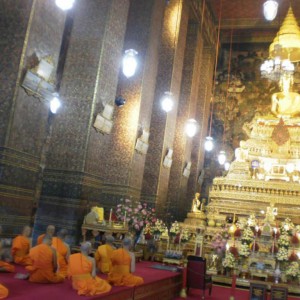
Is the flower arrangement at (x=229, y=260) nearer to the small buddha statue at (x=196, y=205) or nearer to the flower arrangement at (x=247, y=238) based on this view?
the flower arrangement at (x=247, y=238)

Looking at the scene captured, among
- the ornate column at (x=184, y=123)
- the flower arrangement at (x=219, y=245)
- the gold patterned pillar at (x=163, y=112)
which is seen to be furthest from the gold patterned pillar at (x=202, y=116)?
the flower arrangement at (x=219, y=245)

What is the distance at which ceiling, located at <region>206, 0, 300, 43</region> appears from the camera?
16969 millimetres

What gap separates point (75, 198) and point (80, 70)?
265 centimetres

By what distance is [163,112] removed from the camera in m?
12.6

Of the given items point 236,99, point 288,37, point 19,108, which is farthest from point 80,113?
point 236,99

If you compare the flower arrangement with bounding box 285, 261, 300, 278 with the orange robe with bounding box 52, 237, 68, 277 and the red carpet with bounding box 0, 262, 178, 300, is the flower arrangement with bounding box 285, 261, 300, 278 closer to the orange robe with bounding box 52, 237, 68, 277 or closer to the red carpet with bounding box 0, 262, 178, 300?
the red carpet with bounding box 0, 262, 178, 300

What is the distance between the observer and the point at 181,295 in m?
7.43

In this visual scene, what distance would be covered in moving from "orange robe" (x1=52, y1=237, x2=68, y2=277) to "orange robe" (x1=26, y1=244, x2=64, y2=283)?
2.34ft

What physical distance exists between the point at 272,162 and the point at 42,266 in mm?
12594

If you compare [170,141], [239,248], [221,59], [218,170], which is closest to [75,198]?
[239,248]

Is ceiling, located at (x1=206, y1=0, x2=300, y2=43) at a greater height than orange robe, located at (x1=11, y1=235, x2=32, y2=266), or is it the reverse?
ceiling, located at (x1=206, y1=0, x2=300, y2=43)

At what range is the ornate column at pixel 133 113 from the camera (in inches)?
407

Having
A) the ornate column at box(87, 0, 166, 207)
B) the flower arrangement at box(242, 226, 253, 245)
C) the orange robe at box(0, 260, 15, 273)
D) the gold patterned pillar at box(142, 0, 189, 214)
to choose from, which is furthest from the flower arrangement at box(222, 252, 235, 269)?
the orange robe at box(0, 260, 15, 273)

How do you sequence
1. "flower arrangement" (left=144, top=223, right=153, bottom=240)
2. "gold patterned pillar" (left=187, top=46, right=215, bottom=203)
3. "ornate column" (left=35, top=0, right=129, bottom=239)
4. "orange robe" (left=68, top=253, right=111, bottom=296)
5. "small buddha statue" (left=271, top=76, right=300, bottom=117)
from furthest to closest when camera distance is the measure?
"small buddha statue" (left=271, top=76, right=300, bottom=117) < "gold patterned pillar" (left=187, top=46, right=215, bottom=203) < "flower arrangement" (left=144, top=223, right=153, bottom=240) < "ornate column" (left=35, top=0, right=129, bottom=239) < "orange robe" (left=68, top=253, right=111, bottom=296)
